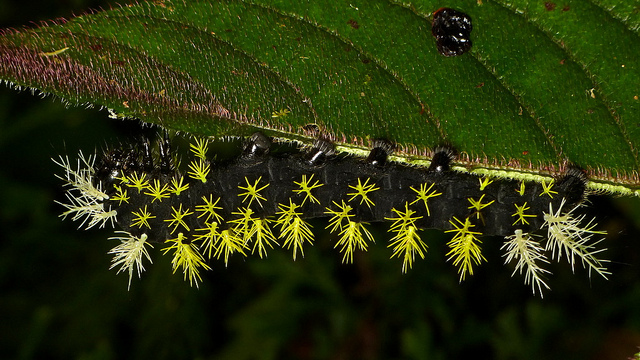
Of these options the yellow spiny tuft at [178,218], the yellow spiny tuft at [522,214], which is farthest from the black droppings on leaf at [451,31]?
the yellow spiny tuft at [178,218]

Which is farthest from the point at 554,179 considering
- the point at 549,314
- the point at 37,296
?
the point at 37,296

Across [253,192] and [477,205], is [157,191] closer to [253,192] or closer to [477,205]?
[253,192]

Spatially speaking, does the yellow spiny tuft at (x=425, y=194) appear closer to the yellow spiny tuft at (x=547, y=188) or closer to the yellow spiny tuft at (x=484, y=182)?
the yellow spiny tuft at (x=484, y=182)

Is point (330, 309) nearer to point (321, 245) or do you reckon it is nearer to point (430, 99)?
point (321, 245)

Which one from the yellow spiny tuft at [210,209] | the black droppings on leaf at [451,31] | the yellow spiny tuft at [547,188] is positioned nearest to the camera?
the black droppings on leaf at [451,31]

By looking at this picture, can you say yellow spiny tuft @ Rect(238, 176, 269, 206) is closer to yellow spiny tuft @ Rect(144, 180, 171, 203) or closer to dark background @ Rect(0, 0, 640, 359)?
yellow spiny tuft @ Rect(144, 180, 171, 203)

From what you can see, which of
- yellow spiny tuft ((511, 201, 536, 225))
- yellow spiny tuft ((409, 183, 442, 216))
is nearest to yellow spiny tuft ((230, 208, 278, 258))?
yellow spiny tuft ((409, 183, 442, 216))
